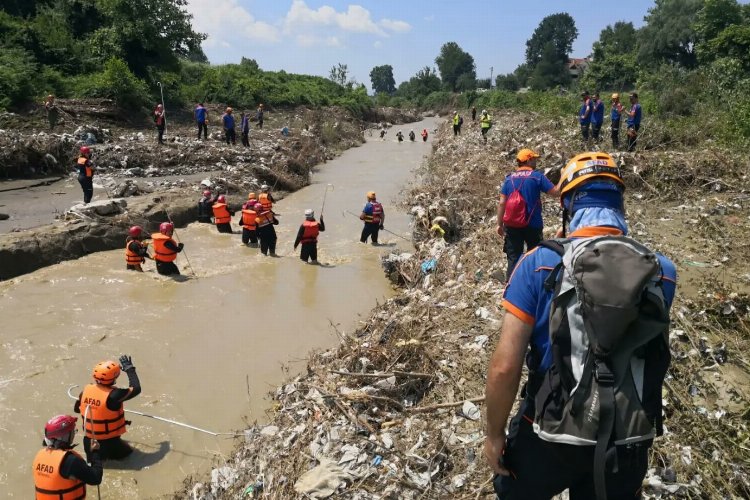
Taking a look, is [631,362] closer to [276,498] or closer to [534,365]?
[534,365]

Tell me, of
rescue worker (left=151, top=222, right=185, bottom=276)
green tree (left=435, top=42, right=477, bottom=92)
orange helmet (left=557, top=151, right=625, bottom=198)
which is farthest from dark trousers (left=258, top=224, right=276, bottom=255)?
green tree (left=435, top=42, right=477, bottom=92)

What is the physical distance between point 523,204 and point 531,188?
192 millimetres

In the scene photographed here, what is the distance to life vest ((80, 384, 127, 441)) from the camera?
4.79m

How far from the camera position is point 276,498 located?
3.64 meters

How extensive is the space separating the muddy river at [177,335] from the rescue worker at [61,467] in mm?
878

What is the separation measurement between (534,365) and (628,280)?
533 mm

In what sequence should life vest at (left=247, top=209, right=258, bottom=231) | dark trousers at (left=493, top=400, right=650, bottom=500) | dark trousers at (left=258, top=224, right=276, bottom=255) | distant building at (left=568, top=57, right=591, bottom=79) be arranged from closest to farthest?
dark trousers at (left=493, top=400, right=650, bottom=500)
dark trousers at (left=258, top=224, right=276, bottom=255)
life vest at (left=247, top=209, right=258, bottom=231)
distant building at (left=568, top=57, right=591, bottom=79)

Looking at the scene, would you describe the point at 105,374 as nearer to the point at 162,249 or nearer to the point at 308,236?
the point at 162,249

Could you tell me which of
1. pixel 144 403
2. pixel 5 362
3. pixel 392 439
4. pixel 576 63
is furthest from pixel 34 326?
pixel 576 63

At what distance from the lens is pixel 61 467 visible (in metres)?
3.86

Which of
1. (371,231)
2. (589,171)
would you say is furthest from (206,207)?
(589,171)

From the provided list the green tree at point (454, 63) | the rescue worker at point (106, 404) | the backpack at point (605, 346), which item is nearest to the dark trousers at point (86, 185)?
the rescue worker at point (106, 404)

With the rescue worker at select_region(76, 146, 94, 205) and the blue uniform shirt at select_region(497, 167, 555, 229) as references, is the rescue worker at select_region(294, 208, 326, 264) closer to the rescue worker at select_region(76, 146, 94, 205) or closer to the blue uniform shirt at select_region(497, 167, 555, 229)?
the rescue worker at select_region(76, 146, 94, 205)

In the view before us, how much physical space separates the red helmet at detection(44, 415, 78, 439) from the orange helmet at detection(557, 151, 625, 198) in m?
3.90
